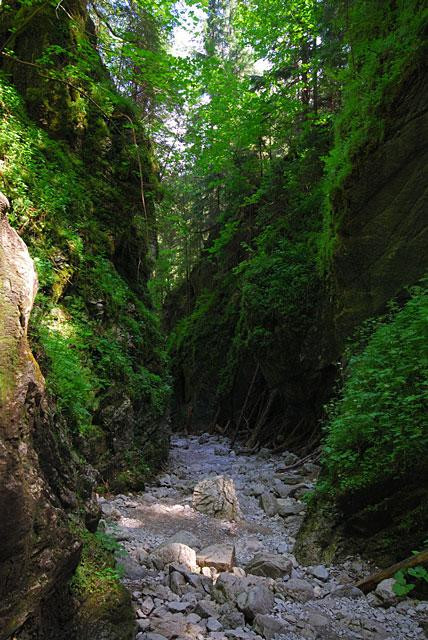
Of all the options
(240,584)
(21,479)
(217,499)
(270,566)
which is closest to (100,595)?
(21,479)

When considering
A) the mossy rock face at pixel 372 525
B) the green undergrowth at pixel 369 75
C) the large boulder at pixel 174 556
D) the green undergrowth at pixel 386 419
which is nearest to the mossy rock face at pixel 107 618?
the large boulder at pixel 174 556

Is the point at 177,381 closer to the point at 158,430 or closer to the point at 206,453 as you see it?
the point at 206,453

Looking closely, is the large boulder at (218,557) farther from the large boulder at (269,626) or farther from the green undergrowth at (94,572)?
the green undergrowth at (94,572)

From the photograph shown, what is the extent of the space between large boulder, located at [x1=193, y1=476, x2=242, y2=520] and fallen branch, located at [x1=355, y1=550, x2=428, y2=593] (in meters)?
2.85

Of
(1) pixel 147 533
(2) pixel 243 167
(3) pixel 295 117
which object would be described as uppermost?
(3) pixel 295 117

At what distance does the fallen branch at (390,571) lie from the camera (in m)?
3.38

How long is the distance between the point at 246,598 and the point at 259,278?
1011 centimetres

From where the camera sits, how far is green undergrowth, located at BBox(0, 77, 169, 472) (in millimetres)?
6226

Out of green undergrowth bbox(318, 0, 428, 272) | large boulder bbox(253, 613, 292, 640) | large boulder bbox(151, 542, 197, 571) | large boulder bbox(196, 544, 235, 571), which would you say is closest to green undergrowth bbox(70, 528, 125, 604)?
large boulder bbox(151, 542, 197, 571)

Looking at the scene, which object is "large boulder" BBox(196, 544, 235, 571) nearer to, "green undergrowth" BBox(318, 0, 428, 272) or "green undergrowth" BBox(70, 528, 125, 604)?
"green undergrowth" BBox(70, 528, 125, 604)

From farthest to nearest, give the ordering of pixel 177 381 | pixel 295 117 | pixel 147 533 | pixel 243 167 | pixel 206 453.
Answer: pixel 177 381 < pixel 243 167 < pixel 295 117 < pixel 206 453 < pixel 147 533

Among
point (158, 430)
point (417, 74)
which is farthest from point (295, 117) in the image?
point (158, 430)

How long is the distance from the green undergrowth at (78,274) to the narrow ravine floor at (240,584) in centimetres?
166

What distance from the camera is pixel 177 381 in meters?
19.8
